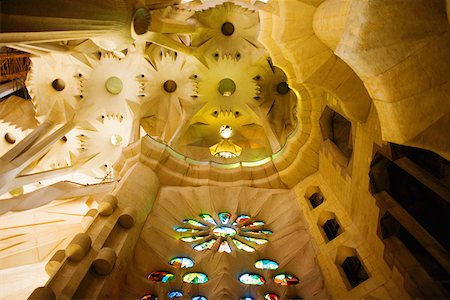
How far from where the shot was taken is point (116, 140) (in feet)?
48.9

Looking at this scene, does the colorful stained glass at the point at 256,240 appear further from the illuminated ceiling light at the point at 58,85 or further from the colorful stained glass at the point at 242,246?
the illuminated ceiling light at the point at 58,85

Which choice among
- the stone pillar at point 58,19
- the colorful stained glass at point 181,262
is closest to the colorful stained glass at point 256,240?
the colorful stained glass at point 181,262

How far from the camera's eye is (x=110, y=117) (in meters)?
14.5

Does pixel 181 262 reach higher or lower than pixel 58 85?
lower

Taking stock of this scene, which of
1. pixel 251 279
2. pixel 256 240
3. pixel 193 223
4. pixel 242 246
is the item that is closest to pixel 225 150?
pixel 193 223

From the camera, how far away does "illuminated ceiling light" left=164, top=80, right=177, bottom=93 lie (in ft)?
48.8

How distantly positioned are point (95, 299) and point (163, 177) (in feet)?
15.4

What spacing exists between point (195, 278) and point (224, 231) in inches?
73.2

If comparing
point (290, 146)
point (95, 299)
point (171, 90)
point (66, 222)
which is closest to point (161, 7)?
point (171, 90)

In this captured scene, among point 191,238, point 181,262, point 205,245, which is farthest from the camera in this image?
point 191,238

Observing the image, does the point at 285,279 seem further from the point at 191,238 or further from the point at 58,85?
the point at 58,85

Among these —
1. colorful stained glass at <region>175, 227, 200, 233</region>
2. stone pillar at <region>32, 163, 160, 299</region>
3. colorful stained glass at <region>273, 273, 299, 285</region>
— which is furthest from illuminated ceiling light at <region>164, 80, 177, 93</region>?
colorful stained glass at <region>273, 273, 299, 285</region>

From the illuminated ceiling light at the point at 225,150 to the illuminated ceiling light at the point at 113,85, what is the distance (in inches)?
177

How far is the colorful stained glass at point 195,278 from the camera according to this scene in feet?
22.2
